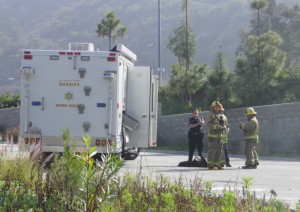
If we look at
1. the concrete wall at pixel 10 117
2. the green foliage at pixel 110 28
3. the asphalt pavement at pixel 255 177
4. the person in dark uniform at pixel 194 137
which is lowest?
the asphalt pavement at pixel 255 177

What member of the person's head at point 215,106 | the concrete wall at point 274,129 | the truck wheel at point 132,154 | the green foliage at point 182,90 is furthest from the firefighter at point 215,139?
the green foliage at point 182,90

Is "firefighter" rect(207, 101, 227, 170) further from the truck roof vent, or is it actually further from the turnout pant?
the truck roof vent

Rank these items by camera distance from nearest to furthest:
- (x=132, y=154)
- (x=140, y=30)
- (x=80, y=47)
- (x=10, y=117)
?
(x=80, y=47) → (x=132, y=154) → (x=10, y=117) → (x=140, y=30)

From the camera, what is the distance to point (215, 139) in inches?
670

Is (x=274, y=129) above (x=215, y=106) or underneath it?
underneath

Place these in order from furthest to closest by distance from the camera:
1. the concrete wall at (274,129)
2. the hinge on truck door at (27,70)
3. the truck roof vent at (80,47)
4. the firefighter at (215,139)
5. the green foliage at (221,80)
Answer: the green foliage at (221,80) → the concrete wall at (274,129) → the firefighter at (215,139) → the truck roof vent at (80,47) → the hinge on truck door at (27,70)

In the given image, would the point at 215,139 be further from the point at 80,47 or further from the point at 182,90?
the point at 182,90

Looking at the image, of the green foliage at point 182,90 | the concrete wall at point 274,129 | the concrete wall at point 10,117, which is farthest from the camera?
the concrete wall at point 10,117

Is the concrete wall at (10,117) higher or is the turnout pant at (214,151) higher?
the concrete wall at (10,117)

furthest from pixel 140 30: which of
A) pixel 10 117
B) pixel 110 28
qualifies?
pixel 110 28

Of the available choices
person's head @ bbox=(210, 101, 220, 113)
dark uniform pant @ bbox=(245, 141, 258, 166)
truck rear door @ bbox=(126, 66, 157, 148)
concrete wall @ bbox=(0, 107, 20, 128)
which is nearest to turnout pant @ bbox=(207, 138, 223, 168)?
person's head @ bbox=(210, 101, 220, 113)

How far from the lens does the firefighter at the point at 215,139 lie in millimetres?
16984

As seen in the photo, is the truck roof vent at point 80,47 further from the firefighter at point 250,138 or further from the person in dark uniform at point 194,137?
the firefighter at point 250,138

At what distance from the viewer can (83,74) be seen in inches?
629
